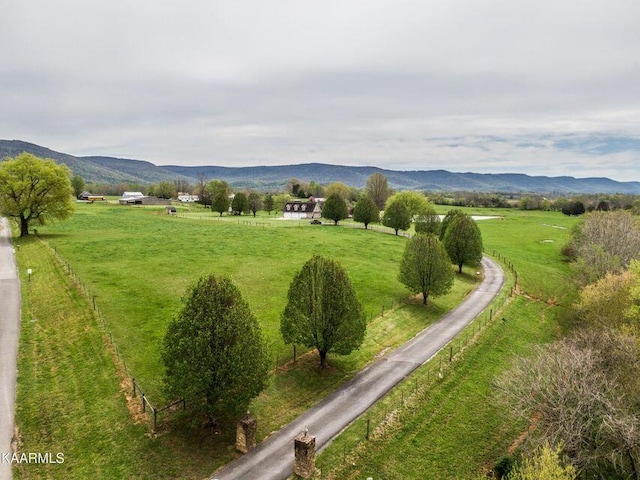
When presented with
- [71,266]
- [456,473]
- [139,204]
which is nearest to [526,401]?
[456,473]

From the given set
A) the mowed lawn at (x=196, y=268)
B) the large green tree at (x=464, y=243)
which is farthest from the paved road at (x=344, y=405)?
the large green tree at (x=464, y=243)

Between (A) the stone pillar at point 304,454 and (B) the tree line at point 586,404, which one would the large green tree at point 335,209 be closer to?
(B) the tree line at point 586,404

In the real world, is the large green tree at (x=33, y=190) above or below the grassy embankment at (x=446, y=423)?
above

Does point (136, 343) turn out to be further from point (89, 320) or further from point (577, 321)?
point (577, 321)

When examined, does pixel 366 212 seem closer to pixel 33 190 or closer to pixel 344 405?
pixel 33 190

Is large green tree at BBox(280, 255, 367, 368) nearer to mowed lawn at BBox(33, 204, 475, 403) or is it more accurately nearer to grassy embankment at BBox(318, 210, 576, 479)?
mowed lawn at BBox(33, 204, 475, 403)

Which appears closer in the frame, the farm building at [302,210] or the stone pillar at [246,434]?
the stone pillar at [246,434]

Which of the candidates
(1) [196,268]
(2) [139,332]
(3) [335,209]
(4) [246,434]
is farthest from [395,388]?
(3) [335,209]
